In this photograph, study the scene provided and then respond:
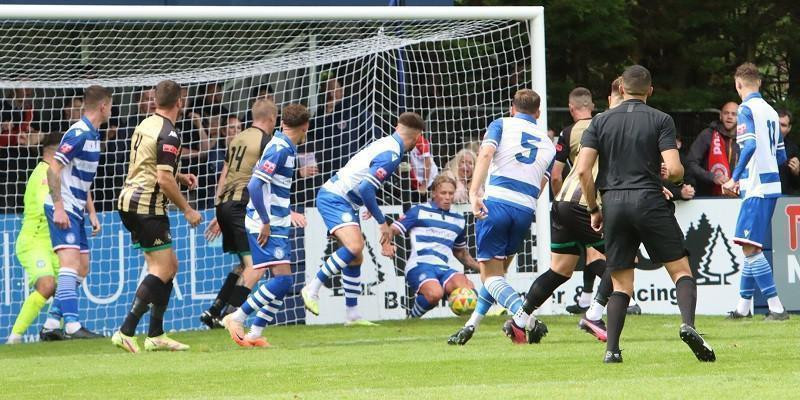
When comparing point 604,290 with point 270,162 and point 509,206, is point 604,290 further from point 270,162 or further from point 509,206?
point 270,162

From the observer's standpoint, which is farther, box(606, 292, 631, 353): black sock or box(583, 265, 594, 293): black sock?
box(583, 265, 594, 293): black sock

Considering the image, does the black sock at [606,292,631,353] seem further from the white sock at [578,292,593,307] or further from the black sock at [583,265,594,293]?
the white sock at [578,292,593,307]

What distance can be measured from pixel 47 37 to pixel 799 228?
26.6ft

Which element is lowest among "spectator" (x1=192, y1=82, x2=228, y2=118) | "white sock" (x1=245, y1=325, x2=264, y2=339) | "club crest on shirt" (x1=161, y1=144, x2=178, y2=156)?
"white sock" (x1=245, y1=325, x2=264, y2=339)

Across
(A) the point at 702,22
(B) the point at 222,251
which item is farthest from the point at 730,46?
(B) the point at 222,251

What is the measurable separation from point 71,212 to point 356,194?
8.57ft

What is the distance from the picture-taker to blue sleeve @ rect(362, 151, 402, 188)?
12727mm

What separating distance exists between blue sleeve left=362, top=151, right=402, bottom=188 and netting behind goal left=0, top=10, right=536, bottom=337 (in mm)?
1957

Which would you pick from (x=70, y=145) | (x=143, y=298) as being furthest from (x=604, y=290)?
(x=70, y=145)

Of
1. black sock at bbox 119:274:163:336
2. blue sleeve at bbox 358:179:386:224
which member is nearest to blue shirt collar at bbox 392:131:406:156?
blue sleeve at bbox 358:179:386:224

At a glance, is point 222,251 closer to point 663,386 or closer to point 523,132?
point 523,132

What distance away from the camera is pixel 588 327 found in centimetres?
1126

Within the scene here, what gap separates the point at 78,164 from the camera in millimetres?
13008

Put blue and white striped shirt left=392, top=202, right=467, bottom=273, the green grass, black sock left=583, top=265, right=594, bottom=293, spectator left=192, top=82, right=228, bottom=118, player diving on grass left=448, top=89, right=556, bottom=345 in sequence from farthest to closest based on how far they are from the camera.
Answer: spectator left=192, top=82, right=228, bottom=118 → blue and white striped shirt left=392, top=202, right=467, bottom=273 → black sock left=583, top=265, right=594, bottom=293 → player diving on grass left=448, top=89, right=556, bottom=345 → the green grass
